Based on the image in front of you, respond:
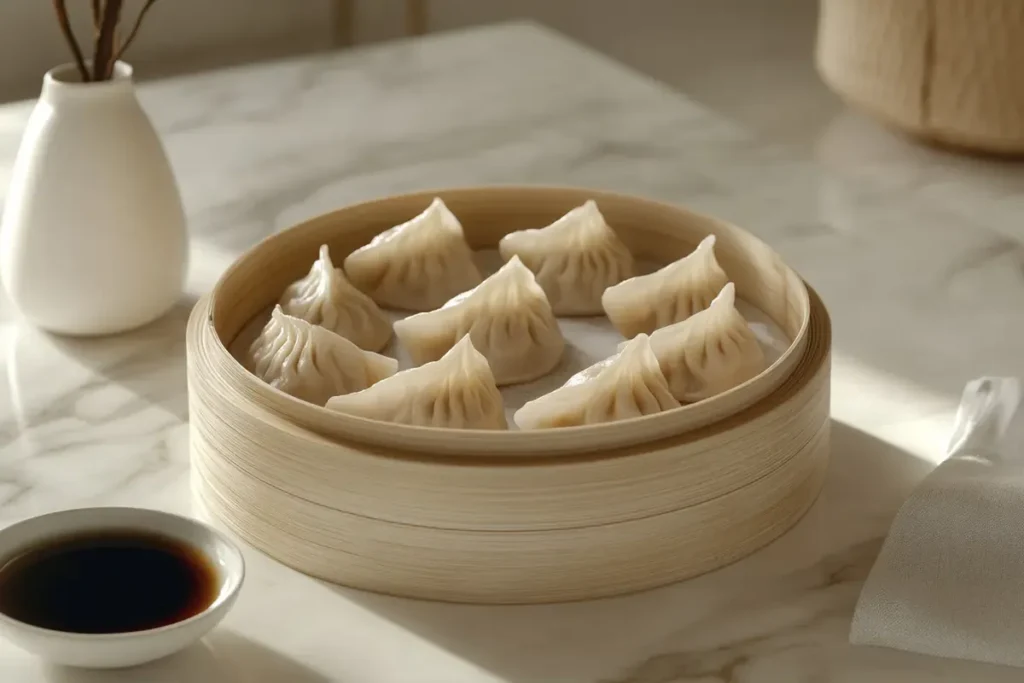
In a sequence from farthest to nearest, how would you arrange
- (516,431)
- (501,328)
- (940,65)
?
1. (940,65)
2. (501,328)
3. (516,431)

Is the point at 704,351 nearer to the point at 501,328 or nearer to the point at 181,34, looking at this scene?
the point at 501,328

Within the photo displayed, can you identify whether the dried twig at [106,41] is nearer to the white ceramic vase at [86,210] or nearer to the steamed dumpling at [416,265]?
the white ceramic vase at [86,210]

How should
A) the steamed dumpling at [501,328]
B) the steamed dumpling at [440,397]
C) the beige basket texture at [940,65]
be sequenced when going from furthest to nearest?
the beige basket texture at [940,65], the steamed dumpling at [501,328], the steamed dumpling at [440,397]

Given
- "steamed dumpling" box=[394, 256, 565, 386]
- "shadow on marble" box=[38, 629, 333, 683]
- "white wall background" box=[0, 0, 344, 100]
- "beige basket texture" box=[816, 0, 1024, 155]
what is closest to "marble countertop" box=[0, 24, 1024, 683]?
"shadow on marble" box=[38, 629, 333, 683]

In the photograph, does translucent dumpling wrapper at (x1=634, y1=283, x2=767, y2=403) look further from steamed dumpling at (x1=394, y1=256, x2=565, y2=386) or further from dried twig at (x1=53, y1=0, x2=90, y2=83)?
dried twig at (x1=53, y1=0, x2=90, y2=83)

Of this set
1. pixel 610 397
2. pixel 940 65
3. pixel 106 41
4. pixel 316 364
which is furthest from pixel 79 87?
pixel 940 65

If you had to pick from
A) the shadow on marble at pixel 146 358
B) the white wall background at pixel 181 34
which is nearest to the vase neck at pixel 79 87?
the shadow on marble at pixel 146 358

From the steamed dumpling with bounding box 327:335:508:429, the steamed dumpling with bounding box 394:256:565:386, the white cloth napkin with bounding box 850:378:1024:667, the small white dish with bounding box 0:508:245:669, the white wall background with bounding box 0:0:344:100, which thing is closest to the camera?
the small white dish with bounding box 0:508:245:669
